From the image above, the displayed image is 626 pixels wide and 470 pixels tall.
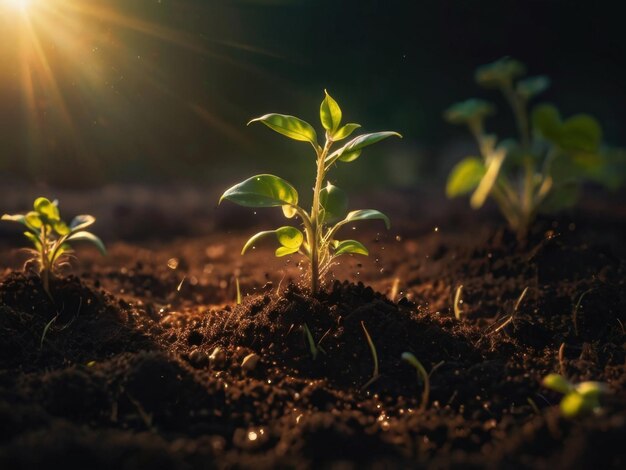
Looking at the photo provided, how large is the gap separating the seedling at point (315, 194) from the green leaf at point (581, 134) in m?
0.76

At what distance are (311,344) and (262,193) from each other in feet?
1.51

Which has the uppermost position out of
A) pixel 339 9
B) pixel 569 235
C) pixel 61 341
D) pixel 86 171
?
pixel 339 9

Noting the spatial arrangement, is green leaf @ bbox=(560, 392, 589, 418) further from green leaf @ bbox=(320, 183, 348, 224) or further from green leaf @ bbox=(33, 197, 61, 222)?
green leaf @ bbox=(33, 197, 61, 222)

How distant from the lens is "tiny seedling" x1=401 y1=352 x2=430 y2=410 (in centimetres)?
165

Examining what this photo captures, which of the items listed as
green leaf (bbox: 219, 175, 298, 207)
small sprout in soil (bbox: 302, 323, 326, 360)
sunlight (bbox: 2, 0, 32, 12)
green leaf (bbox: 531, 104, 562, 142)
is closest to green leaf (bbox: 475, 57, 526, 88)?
green leaf (bbox: 531, 104, 562, 142)

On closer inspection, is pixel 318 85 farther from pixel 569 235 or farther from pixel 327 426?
pixel 327 426

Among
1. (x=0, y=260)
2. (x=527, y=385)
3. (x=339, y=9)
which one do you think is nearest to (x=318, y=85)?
(x=339, y=9)

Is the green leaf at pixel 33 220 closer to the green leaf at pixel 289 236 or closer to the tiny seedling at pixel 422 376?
the green leaf at pixel 289 236

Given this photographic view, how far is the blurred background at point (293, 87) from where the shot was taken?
5.26 meters

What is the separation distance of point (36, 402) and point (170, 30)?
3.85m

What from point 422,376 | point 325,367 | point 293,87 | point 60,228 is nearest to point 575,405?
point 422,376

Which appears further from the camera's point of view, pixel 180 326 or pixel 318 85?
pixel 318 85

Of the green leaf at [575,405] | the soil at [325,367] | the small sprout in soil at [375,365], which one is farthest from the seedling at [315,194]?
the green leaf at [575,405]

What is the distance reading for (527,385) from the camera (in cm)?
172
